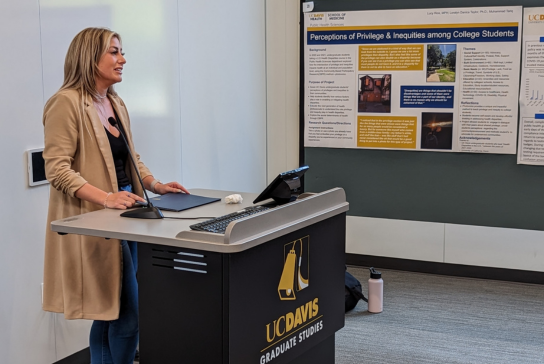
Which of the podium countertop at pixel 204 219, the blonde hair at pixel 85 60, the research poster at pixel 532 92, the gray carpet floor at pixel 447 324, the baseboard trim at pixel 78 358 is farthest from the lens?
the research poster at pixel 532 92

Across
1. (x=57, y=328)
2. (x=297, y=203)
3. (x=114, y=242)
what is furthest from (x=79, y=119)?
(x=57, y=328)

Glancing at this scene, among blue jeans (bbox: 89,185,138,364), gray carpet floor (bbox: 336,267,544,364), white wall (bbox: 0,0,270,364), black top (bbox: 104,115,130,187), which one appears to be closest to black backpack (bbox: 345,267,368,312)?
gray carpet floor (bbox: 336,267,544,364)

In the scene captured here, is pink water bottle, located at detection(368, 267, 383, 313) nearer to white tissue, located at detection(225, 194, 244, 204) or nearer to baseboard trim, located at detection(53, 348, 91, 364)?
white tissue, located at detection(225, 194, 244, 204)

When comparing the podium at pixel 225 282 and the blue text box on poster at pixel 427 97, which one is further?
the blue text box on poster at pixel 427 97

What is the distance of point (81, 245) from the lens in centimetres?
234

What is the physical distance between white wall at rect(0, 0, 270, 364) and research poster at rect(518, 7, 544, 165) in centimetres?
182

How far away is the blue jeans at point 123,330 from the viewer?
2.42m

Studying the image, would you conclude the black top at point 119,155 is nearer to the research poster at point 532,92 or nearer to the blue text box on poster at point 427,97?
the blue text box on poster at point 427,97

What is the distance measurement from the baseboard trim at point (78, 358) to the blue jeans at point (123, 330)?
0.56 metres

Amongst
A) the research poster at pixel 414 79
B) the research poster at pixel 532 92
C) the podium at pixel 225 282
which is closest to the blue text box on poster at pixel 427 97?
the research poster at pixel 414 79

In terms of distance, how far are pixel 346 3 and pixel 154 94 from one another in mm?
1746

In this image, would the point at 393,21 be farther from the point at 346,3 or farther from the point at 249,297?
the point at 249,297

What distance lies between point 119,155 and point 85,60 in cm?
38

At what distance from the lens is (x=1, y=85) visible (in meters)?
2.57
